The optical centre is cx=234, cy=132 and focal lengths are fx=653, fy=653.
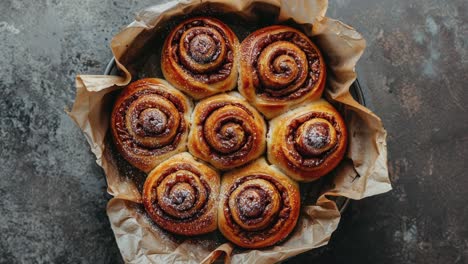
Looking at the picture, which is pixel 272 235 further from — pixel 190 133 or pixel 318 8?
pixel 318 8

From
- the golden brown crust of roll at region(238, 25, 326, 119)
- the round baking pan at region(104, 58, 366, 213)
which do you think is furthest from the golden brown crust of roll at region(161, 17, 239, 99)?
the round baking pan at region(104, 58, 366, 213)

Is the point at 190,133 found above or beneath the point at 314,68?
beneath

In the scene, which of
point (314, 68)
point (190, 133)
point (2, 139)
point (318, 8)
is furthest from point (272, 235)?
point (2, 139)

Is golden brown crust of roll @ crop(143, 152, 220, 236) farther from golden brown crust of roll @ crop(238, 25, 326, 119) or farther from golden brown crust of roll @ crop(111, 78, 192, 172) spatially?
golden brown crust of roll @ crop(238, 25, 326, 119)

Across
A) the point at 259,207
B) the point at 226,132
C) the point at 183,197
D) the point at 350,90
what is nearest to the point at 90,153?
the point at 183,197

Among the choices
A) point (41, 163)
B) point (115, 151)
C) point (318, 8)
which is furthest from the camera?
point (41, 163)

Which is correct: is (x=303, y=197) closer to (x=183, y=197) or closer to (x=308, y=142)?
(x=308, y=142)

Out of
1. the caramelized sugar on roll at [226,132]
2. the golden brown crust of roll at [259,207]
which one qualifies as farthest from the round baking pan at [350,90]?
the caramelized sugar on roll at [226,132]

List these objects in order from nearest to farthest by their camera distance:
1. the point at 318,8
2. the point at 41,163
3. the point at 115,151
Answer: the point at 318,8 → the point at 115,151 → the point at 41,163
